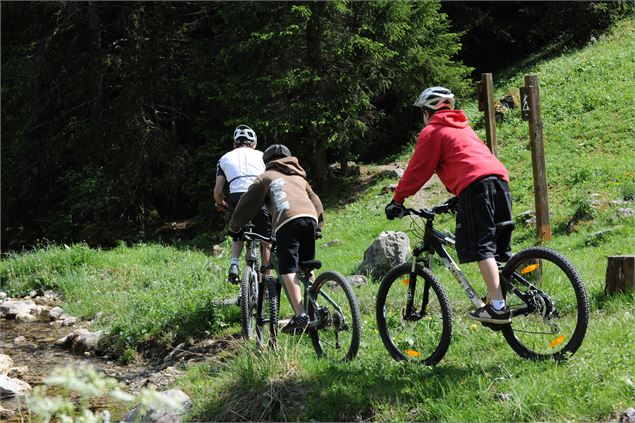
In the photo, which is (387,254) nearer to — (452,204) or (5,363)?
(452,204)

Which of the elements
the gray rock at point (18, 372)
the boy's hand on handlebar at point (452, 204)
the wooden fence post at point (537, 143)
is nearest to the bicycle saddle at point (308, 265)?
the boy's hand on handlebar at point (452, 204)

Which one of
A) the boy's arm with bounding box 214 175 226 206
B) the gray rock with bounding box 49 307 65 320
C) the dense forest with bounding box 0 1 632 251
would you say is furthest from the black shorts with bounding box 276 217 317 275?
the dense forest with bounding box 0 1 632 251

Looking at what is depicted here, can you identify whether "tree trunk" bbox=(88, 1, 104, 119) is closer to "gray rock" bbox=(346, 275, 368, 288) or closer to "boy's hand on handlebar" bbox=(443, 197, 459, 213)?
"gray rock" bbox=(346, 275, 368, 288)

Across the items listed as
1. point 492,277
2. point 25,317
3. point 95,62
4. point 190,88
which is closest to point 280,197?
point 492,277

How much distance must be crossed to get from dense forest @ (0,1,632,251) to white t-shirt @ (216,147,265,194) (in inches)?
346

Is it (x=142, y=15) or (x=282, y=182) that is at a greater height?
(x=142, y=15)

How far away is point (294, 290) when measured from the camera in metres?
6.45

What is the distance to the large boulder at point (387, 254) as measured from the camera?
1005 cm

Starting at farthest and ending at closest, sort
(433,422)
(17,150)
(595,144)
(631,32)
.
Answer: (631,32) < (17,150) < (595,144) < (433,422)

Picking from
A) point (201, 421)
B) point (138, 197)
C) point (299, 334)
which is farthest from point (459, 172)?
point (138, 197)

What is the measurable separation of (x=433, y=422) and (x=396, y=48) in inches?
596

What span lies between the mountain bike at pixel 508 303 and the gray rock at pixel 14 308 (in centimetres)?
759

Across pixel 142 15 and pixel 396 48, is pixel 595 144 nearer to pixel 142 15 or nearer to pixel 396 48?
pixel 396 48

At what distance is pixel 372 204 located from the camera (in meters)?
17.4
